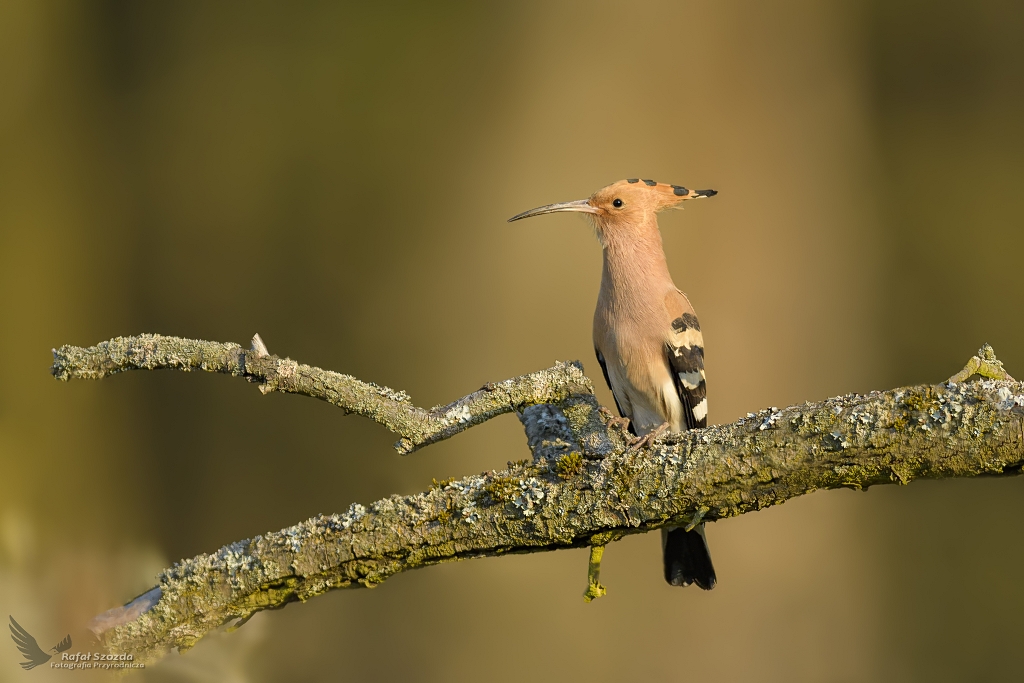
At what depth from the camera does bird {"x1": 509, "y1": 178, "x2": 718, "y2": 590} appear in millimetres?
1797

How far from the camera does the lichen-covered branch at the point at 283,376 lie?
3.81 feet

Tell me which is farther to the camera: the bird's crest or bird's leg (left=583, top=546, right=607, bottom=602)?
the bird's crest

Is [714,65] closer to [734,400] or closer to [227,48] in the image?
[734,400]

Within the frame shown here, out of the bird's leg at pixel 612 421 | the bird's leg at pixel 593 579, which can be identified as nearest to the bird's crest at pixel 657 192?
the bird's leg at pixel 612 421

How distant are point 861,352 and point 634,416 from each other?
127 centimetres

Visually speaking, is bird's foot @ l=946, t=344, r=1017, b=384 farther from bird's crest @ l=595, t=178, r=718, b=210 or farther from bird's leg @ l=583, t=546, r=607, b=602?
bird's crest @ l=595, t=178, r=718, b=210

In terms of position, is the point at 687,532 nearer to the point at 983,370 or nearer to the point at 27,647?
the point at 983,370

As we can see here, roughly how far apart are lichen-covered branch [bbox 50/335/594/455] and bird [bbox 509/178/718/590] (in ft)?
2.01

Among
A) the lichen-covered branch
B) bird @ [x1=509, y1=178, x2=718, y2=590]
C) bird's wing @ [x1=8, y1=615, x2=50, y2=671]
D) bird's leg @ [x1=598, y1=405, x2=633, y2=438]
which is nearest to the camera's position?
bird's wing @ [x1=8, y1=615, x2=50, y2=671]

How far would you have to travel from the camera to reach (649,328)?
5.86 ft

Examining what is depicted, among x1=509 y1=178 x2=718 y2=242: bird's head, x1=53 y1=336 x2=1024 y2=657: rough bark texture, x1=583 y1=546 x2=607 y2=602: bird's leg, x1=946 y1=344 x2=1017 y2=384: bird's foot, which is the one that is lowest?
x1=583 y1=546 x2=607 y2=602: bird's leg

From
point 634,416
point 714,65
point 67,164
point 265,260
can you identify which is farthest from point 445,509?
point 67,164

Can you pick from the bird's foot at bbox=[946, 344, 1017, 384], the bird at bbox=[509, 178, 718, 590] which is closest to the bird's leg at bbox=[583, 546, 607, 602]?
the bird's foot at bbox=[946, 344, 1017, 384]

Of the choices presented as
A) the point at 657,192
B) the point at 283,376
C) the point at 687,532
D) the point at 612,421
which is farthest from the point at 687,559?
the point at 283,376
